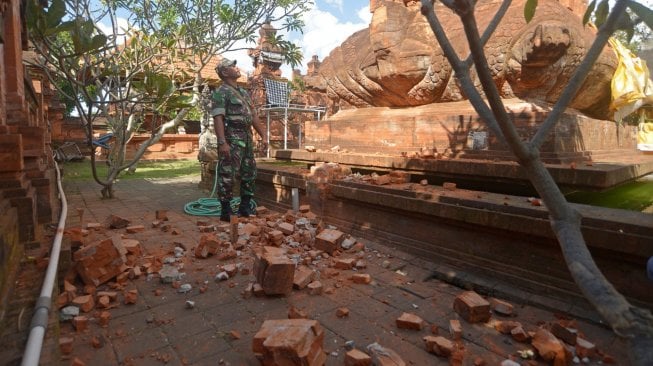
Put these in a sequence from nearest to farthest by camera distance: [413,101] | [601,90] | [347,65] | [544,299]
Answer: [544,299]
[601,90]
[413,101]
[347,65]

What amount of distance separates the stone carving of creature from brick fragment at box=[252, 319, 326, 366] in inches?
127

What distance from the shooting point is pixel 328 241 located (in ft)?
10.8

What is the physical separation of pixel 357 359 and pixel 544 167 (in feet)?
3.81

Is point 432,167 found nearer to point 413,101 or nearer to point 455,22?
point 413,101

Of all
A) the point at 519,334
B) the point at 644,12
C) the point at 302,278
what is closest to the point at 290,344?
the point at 302,278

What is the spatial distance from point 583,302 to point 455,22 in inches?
141

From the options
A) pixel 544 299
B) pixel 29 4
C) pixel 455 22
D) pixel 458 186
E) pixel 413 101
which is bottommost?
pixel 544 299

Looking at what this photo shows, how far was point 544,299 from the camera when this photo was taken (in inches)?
94.3

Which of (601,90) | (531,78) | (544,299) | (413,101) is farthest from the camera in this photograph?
(413,101)

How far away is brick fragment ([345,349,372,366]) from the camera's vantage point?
5.45 ft

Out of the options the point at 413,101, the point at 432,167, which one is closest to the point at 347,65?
the point at 413,101

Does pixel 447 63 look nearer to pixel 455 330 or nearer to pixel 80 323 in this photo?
pixel 455 330

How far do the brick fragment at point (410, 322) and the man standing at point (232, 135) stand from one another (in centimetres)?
287

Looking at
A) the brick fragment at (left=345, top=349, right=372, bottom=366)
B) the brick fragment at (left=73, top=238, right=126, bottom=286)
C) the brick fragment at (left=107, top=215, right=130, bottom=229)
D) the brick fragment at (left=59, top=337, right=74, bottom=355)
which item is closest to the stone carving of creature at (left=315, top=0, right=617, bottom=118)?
the brick fragment at (left=345, top=349, right=372, bottom=366)
